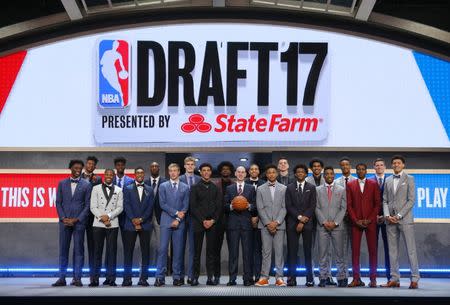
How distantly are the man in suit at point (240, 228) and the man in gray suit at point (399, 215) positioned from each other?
2.26 metres

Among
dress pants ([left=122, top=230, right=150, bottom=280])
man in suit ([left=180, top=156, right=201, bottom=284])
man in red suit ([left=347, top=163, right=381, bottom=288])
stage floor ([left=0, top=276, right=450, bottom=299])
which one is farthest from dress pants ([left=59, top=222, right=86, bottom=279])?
man in red suit ([left=347, top=163, right=381, bottom=288])

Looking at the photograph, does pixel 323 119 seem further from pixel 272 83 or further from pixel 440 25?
pixel 440 25

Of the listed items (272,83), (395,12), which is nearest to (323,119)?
(272,83)

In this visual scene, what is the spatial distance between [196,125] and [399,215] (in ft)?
16.0

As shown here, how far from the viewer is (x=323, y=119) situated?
50.6 ft

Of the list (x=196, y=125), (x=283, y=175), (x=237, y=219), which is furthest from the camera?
(x=196, y=125)

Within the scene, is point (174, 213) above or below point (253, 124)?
below

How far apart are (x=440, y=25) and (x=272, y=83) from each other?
15.1 feet

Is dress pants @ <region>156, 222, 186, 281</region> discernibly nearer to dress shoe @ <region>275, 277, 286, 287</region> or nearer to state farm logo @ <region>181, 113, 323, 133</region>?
dress shoe @ <region>275, 277, 286, 287</region>

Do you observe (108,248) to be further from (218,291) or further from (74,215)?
(218,291)

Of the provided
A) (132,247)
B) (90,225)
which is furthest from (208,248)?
(90,225)

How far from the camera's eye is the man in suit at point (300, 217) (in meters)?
12.5

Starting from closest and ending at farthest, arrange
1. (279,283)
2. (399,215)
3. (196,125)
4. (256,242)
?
1. (399,215)
2. (279,283)
3. (256,242)
4. (196,125)

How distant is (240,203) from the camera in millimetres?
12547
